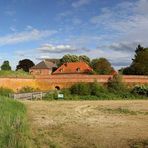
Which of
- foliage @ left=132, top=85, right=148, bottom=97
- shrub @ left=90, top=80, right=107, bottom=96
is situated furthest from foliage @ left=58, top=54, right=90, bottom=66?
shrub @ left=90, top=80, right=107, bottom=96

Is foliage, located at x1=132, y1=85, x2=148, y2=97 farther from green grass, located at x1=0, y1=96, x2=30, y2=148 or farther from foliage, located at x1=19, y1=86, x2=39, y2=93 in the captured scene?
green grass, located at x1=0, y1=96, x2=30, y2=148

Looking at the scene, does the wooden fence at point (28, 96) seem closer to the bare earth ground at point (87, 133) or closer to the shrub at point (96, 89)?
the shrub at point (96, 89)

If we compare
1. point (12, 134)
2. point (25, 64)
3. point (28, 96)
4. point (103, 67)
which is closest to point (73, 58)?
point (25, 64)

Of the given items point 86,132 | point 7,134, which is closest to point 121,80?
point 86,132

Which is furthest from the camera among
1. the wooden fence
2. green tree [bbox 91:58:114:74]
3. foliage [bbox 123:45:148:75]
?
green tree [bbox 91:58:114:74]

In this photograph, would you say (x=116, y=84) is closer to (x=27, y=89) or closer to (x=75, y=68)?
(x=27, y=89)

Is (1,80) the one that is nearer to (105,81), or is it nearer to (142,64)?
(105,81)

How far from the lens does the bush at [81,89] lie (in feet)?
179

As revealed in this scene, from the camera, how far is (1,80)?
54.5 meters

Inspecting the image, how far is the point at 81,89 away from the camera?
5478cm

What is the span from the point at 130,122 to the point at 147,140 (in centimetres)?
751

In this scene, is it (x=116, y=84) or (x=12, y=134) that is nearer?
(x=12, y=134)

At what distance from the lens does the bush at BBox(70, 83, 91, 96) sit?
54438 mm

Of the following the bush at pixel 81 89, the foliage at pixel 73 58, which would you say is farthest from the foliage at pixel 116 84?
the foliage at pixel 73 58
